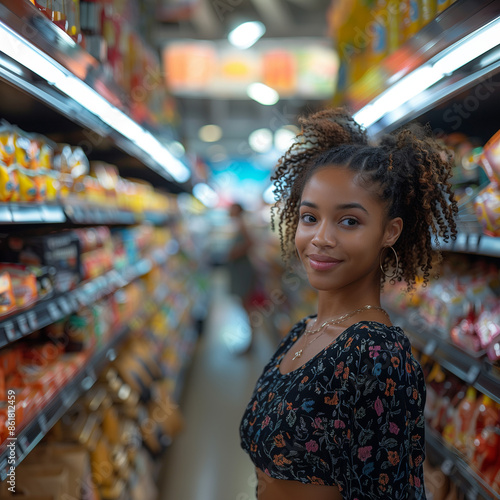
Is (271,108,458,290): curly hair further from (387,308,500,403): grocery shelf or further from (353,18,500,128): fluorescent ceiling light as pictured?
(387,308,500,403): grocery shelf

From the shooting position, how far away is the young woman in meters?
0.93

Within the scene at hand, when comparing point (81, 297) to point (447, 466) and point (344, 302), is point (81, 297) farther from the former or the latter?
point (447, 466)

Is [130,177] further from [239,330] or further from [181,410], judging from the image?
[239,330]

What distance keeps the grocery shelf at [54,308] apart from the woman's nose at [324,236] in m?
0.79

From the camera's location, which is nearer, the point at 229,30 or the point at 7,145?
the point at 7,145

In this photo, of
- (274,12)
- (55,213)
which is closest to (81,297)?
(55,213)

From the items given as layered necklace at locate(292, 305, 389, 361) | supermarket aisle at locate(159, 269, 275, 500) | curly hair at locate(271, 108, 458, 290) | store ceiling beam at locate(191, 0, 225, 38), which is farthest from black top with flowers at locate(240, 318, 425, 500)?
store ceiling beam at locate(191, 0, 225, 38)

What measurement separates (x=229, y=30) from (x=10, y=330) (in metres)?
3.24

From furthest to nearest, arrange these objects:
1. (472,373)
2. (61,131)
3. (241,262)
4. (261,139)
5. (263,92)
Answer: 1. (261,139)
2. (241,262)
3. (263,92)
4. (61,131)
5. (472,373)

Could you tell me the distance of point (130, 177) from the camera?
3.85 meters

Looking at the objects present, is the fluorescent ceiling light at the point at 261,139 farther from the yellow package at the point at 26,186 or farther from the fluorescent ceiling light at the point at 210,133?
the yellow package at the point at 26,186

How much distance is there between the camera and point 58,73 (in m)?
1.38

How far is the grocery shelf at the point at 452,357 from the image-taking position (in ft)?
4.58

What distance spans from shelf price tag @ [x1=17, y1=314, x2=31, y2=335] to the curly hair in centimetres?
85
